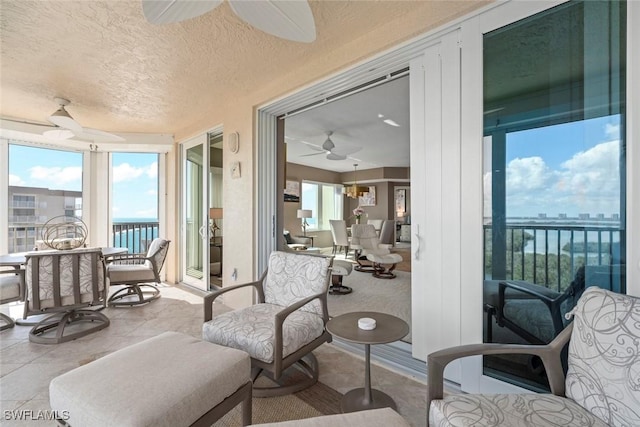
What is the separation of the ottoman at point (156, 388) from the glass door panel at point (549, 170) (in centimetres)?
158

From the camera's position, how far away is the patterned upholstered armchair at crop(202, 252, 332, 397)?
1668 mm

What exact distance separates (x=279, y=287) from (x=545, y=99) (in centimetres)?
217

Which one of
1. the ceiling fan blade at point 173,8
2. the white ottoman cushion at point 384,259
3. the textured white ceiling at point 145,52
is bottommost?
the white ottoman cushion at point 384,259

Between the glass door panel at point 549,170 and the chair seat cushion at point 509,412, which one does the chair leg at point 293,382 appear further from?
the glass door panel at point 549,170

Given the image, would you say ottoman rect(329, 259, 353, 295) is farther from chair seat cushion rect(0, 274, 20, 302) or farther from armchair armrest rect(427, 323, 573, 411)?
chair seat cushion rect(0, 274, 20, 302)

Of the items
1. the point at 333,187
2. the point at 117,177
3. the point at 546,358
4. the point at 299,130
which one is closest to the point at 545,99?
the point at 546,358

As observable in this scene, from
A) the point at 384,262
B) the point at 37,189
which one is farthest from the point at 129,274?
the point at 384,262

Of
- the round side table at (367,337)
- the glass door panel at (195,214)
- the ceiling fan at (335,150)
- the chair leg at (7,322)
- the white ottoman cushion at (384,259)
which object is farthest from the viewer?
the ceiling fan at (335,150)

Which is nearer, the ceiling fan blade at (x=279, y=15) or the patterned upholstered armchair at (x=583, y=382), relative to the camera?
the patterned upholstered armchair at (x=583, y=382)

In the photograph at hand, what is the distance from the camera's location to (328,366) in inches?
85.5

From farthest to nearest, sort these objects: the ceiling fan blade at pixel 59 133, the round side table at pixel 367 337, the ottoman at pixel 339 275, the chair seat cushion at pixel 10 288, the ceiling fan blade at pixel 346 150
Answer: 1. the ceiling fan blade at pixel 346 150
2. the ottoman at pixel 339 275
3. the ceiling fan blade at pixel 59 133
4. the chair seat cushion at pixel 10 288
5. the round side table at pixel 367 337

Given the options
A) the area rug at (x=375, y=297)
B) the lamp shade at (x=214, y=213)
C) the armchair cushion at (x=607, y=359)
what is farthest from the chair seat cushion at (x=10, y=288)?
the armchair cushion at (x=607, y=359)

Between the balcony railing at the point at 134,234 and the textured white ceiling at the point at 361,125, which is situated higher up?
the textured white ceiling at the point at 361,125

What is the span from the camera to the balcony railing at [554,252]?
4.67ft
